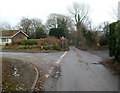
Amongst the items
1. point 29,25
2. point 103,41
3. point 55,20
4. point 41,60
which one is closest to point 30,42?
point 103,41

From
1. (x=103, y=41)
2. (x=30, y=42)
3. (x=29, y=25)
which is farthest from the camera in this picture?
(x=29, y=25)

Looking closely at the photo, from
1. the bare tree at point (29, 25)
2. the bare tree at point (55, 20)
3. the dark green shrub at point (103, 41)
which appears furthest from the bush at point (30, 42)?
the bare tree at point (55, 20)

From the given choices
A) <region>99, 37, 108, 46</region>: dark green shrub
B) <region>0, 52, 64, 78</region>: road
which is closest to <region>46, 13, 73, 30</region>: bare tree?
<region>99, 37, 108, 46</region>: dark green shrub

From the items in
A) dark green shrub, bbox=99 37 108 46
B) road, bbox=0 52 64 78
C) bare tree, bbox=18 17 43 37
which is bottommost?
road, bbox=0 52 64 78

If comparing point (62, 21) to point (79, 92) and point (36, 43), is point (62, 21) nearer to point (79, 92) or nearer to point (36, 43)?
point (36, 43)

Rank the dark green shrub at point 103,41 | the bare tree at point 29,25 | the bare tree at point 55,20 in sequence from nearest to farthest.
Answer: the dark green shrub at point 103,41 < the bare tree at point 29,25 < the bare tree at point 55,20

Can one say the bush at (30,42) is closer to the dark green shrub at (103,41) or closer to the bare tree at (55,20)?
the dark green shrub at (103,41)

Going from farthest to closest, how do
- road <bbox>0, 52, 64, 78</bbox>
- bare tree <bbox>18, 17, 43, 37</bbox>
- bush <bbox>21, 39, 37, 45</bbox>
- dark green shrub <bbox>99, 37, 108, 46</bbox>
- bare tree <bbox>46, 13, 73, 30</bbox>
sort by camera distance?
1. bare tree <bbox>46, 13, 73, 30</bbox>
2. bare tree <bbox>18, 17, 43, 37</bbox>
3. dark green shrub <bbox>99, 37, 108, 46</bbox>
4. bush <bbox>21, 39, 37, 45</bbox>
5. road <bbox>0, 52, 64, 78</bbox>

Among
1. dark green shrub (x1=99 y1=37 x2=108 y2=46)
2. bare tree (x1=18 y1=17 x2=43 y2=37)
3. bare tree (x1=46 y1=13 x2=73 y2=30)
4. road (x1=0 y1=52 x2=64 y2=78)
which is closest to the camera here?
road (x1=0 y1=52 x2=64 y2=78)

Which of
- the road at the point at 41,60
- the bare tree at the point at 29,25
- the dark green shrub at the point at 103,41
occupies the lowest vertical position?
the road at the point at 41,60

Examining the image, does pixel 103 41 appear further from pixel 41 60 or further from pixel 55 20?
pixel 55 20

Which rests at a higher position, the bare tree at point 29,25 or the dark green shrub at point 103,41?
the bare tree at point 29,25

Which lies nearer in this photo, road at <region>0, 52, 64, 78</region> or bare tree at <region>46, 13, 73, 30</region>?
road at <region>0, 52, 64, 78</region>

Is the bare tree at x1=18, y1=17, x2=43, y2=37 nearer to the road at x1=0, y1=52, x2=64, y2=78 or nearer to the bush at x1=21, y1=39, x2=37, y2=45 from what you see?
the bush at x1=21, y1=39, x2=37, y2=45
